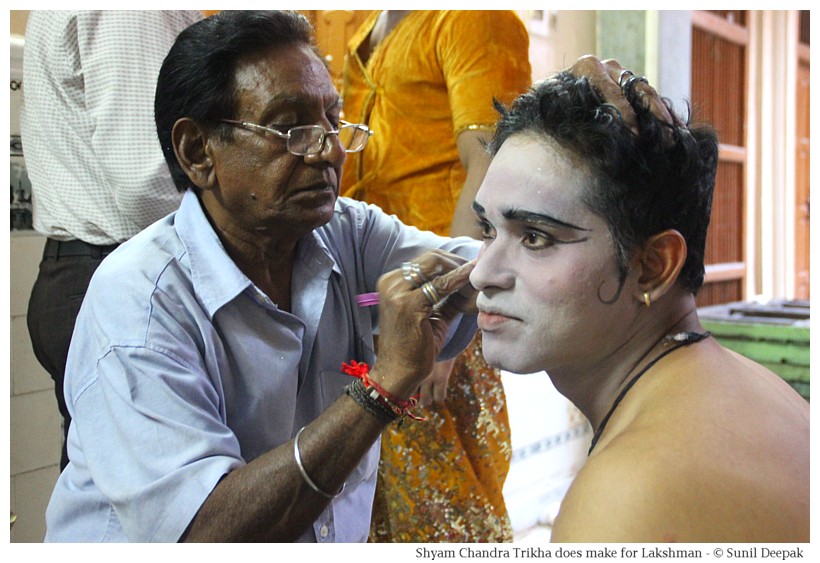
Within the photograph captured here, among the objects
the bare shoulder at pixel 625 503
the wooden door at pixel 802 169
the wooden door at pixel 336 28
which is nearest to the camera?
the bare shoulder at pixel 625 503

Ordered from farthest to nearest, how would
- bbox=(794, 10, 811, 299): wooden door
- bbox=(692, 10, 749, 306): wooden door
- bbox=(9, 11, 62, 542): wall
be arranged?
bbox=(794, 10, 811, 299): wooden door, bbox=(692, 10, 749, 306): wooden door, bbox=(9, 11, 62, 542): wall

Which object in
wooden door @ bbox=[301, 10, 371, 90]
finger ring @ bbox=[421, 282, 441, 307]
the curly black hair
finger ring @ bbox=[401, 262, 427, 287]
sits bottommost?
finger ring @ bbox=[421, 282, 441, 307]

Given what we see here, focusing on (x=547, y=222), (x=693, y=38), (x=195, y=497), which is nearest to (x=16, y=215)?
(x=195, y=497)

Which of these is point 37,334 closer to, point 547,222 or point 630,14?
point 547,222

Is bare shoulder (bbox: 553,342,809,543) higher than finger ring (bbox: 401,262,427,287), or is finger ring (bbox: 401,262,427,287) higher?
finger ring (bbox: 401,262,427,287)

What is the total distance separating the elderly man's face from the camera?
1083 mm

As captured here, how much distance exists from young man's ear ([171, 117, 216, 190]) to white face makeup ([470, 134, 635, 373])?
37 centimetres

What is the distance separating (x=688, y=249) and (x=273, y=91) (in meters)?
0.55

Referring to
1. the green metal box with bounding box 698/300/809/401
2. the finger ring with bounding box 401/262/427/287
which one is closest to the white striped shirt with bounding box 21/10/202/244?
the finger ring with bounding box 401/262/427/287

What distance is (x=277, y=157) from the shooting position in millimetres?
1099

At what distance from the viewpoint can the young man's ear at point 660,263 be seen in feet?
3.27

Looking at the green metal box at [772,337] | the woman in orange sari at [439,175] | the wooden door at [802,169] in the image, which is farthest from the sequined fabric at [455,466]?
the wooden door at [802,169]

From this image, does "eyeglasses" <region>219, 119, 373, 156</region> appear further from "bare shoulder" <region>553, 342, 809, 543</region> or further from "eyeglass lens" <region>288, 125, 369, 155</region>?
"bare shoulder" <region>553, 342, 809, 543</region>

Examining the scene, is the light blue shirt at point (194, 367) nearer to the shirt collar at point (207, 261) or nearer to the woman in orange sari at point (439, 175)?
the shirt collar at point (207, 261)
